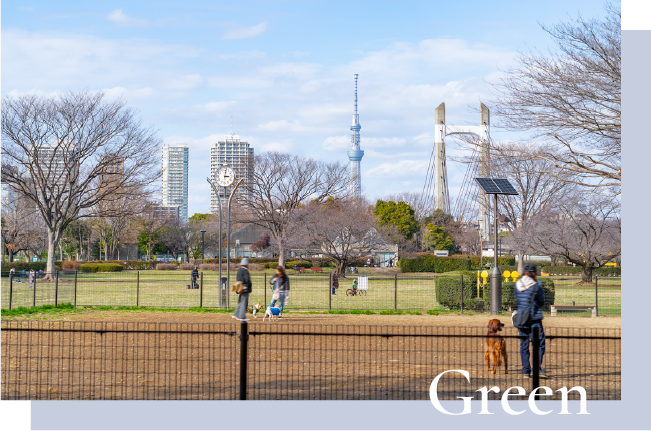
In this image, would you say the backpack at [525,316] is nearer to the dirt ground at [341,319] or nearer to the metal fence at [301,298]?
the dirt ground at [341,319]

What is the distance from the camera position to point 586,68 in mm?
16797

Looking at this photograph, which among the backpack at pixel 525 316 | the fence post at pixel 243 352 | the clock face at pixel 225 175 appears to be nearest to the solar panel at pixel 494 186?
the clock face at pixel 225 175

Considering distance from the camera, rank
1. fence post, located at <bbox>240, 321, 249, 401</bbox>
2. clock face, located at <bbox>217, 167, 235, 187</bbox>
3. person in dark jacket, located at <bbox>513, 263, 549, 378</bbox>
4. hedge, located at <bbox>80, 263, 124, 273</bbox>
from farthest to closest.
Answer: hedge, located at <bbox>80, 263, 124, 273</bbox> < clock face, located at <bbox>217, 167, 235, 187</bbox> < person in dark jacket, located at <bbox>513, 263, 549, 378</bbox> < fence post, located at <bbox>240, 321, 249, 401</bbox>

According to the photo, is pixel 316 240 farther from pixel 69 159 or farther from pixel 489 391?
pixel 489 391

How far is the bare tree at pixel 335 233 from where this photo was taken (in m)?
49.1

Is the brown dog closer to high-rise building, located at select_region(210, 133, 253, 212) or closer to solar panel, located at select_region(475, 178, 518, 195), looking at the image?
solar panel, located at select_region(475, 178, 518, 195)

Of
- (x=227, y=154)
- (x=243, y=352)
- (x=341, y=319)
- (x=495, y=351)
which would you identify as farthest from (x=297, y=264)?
(x=227, y=154)

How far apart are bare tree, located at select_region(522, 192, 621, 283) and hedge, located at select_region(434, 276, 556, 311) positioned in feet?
65.9

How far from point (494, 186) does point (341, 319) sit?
7052 millimetres

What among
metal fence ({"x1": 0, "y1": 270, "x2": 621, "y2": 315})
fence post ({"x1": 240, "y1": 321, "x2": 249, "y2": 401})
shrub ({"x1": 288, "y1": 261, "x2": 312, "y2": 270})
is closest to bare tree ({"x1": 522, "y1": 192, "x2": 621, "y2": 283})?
metal fence ({"x1": 0, "y1": 270, "x2": 621, "y2": 315})

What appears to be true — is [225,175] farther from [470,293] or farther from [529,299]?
[529,299]

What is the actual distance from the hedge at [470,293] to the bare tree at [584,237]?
791 inches

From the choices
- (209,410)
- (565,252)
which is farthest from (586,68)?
(565,252)

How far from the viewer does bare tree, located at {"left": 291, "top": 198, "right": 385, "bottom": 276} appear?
161 feet
